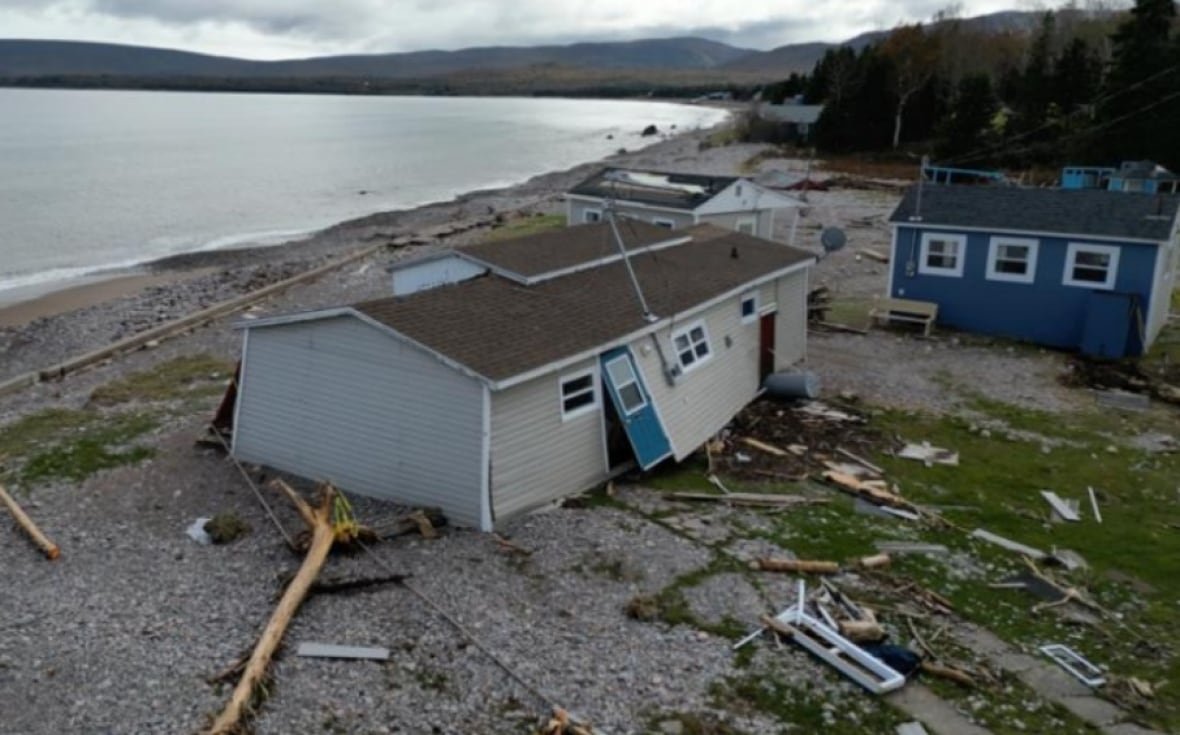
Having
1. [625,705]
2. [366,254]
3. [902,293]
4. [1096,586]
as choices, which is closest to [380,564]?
[625,705]

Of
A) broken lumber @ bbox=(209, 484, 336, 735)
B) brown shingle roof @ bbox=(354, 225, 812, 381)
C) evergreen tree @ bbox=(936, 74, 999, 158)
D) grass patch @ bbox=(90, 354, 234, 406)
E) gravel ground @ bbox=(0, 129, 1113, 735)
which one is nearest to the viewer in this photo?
broken lumber @ bbox=(209, 484, 336, 735)

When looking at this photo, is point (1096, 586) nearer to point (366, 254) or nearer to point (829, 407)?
point (829, 407)

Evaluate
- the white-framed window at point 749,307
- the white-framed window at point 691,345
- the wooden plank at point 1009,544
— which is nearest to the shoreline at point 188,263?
the white-framed window at point 749,307

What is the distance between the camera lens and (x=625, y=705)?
33.3 feet

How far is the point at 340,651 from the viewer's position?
1097 centimetres

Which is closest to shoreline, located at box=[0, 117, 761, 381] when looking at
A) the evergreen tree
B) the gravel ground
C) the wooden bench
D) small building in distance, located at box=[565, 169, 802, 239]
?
small building in distance, located at box=[565, 169, 802, 239]

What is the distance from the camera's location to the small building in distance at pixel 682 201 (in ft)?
111

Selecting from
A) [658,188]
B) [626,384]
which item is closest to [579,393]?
[626,384]

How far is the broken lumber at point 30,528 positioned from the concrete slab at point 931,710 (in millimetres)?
11684

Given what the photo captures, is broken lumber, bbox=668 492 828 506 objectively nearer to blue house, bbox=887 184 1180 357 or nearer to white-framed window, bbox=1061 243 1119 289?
blue house, bbox=887 184 1180 357

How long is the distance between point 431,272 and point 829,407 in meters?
9.51

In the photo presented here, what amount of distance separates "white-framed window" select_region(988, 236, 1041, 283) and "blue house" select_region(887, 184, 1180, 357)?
0.03 m

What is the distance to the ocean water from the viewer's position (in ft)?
184

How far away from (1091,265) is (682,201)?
13763 millimetres
